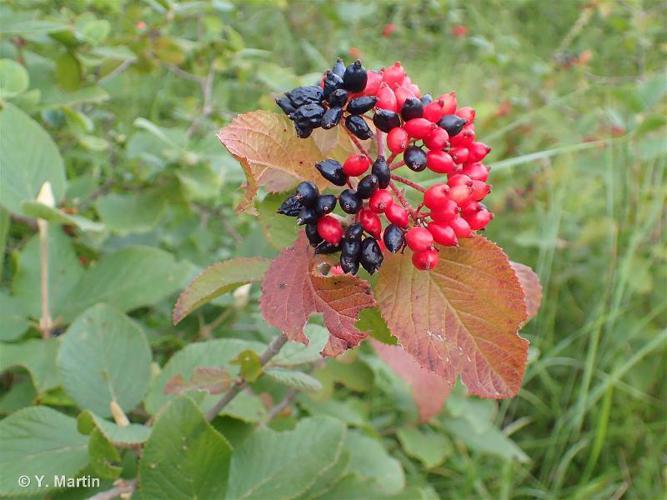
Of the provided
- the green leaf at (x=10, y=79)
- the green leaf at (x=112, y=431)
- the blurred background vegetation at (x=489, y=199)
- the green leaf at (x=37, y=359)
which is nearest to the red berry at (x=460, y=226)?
the blurred background vegetation at (x=489, y=199)

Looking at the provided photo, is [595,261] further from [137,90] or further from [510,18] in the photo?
[510,18]

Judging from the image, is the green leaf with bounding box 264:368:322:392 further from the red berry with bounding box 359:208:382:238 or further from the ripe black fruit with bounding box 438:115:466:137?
the ripe black fruit with bounding box 438:115:466:137

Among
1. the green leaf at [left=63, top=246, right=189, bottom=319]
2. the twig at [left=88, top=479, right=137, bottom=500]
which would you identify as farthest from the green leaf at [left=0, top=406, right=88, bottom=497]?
the green leaf at [left=63, top=246, right=189, bottom=319]

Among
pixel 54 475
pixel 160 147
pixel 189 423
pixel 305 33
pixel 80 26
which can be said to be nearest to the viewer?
pixel 189 423

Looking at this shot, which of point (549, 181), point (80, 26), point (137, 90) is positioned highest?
point (80, 26)

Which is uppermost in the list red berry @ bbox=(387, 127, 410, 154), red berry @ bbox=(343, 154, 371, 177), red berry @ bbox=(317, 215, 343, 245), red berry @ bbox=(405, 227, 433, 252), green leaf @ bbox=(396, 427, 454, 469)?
red berry @ bbox=(387, 127, 410, 154)

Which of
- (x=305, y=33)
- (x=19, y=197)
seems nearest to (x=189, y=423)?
(x=19, y=197)
